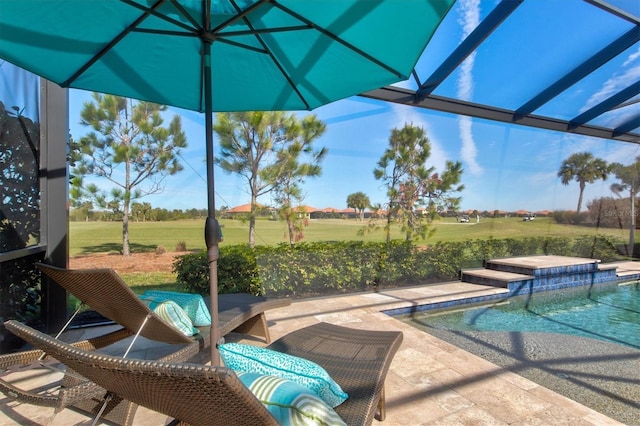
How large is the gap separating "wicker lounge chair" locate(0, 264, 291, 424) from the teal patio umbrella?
0.36 meters

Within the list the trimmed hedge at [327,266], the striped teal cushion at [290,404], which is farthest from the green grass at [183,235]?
the striped teal cushion at [290,404]

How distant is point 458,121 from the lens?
21.8 ft

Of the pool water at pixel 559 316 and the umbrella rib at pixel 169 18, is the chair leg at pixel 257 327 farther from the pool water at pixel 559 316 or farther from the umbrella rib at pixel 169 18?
the umbrella rib at pixel 169 18

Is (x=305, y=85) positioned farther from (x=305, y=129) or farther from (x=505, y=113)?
(x=505, y=113)

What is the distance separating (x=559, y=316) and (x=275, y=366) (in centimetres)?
533

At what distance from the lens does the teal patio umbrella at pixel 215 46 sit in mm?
1782

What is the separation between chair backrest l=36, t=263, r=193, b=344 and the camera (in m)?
1.92

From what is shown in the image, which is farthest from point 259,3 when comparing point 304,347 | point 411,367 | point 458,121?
point 458,121

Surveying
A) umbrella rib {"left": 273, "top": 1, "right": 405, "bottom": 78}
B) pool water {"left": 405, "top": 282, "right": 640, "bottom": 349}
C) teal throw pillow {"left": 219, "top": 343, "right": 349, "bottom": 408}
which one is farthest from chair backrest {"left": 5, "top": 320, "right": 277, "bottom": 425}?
pool water {"left": 405, "top": 282, "right": 640, "bottom": 349}

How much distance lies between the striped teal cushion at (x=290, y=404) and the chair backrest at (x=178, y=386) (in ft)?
0.45

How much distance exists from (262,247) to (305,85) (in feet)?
9.74

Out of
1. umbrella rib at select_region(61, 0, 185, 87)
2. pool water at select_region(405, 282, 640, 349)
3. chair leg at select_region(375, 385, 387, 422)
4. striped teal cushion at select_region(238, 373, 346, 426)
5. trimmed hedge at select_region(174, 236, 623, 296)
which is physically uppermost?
umbrella rib at select_region(61, 0, 185, 87)

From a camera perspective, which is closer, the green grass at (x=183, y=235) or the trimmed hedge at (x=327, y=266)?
the green grass at (x=183, y=235)

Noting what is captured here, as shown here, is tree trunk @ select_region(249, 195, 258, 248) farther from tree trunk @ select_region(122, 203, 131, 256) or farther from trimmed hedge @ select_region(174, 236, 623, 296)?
tree trunk @ select_region(122, 203, 131, 256)
